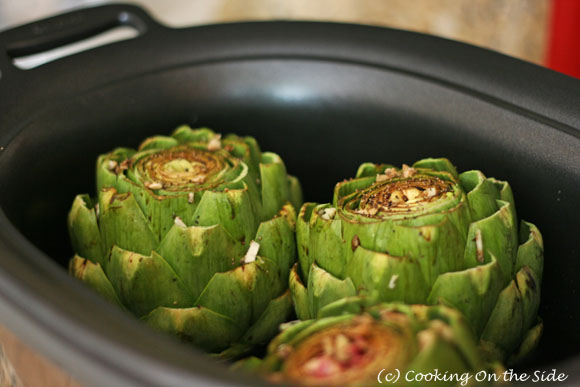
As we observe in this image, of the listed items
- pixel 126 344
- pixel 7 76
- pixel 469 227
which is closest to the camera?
pixel 126 344

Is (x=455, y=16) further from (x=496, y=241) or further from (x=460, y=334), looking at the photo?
(x=460, y=334)

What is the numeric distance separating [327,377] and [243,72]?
41 centimetres

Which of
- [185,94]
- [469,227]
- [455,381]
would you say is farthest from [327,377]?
[185,94]

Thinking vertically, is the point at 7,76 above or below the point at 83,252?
above

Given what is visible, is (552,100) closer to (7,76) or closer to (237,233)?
(237,233)

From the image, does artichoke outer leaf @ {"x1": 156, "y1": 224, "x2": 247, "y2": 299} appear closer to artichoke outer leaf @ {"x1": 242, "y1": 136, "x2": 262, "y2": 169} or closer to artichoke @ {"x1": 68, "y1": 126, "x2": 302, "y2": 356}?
artichoke @ {"x1": 68, "y1": 126, "x2": 302, "y2": 356}

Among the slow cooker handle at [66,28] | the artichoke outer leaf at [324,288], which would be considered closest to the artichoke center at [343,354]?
the artichoke outer leaf at [324,288]

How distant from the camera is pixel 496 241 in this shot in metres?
0.48

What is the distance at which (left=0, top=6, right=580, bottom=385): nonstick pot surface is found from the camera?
1.76 ft

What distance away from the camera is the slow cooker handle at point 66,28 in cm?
65

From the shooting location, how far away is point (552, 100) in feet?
1.80

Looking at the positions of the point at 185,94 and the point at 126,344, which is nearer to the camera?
the point at 126,344

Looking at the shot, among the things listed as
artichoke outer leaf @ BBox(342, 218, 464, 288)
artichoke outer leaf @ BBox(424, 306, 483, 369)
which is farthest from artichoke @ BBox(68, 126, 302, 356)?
artichoke outer leaf @ BBox(424, 306, 483, 369)

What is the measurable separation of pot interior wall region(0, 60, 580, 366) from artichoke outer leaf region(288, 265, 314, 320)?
0.54 ft
